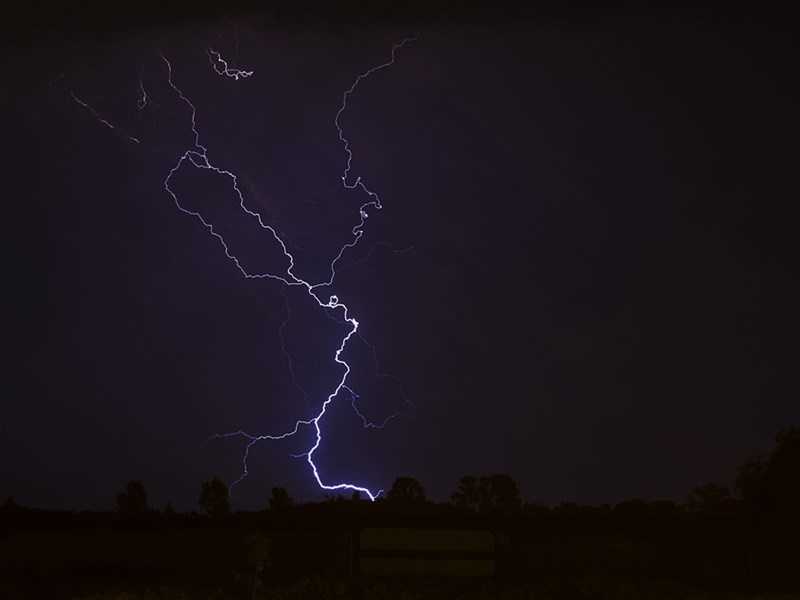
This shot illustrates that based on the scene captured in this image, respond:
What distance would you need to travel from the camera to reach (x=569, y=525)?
16328 mm

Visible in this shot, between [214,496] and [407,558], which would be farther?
[214,496]

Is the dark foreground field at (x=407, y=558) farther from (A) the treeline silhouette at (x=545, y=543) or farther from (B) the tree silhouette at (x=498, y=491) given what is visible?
(B) the tree silhouette at (x=498, y=491)

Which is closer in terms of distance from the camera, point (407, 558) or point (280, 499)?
point (407, 558)

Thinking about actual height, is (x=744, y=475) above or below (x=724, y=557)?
above

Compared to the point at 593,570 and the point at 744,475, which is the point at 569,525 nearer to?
the point at 593,570

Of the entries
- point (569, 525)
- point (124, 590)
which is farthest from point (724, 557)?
point (124, 590)

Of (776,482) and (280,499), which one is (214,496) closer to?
(280,499)

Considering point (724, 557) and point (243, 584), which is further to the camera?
point (724, 557)

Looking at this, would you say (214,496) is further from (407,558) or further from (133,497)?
(407,558)

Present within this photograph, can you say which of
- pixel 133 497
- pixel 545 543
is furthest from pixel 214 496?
pixel 545 543

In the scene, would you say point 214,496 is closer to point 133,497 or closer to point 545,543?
point 133,497

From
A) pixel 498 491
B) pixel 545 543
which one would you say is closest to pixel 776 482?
pixel 545 543

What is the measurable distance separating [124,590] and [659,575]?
284 inches

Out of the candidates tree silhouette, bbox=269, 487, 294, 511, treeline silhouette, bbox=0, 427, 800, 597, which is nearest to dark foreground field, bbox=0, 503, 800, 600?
treeline silhouette, bbox=0, 427, 800, 597
